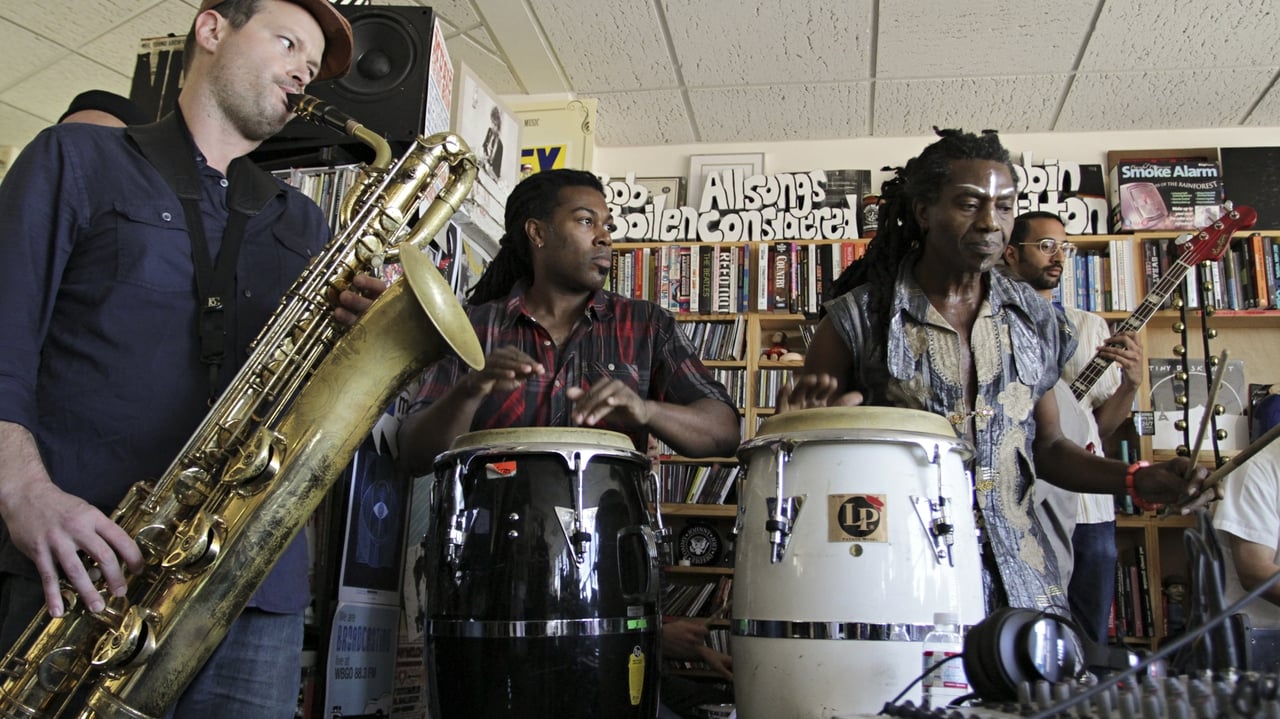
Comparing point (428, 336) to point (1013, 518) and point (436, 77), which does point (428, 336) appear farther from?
point (436, 77)

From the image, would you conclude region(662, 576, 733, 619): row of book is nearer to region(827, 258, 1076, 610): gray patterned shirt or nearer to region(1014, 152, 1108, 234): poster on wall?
region(1014, 152, 1108, 234): poster on wall

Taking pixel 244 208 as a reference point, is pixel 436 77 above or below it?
above

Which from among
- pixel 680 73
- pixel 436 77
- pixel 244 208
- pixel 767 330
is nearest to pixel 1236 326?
pixel 767 330

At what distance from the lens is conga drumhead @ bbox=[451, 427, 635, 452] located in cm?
180

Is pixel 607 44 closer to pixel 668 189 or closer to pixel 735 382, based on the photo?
pixel 668 189

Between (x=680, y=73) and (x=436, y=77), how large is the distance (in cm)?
221

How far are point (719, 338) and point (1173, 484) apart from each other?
343 centimetres

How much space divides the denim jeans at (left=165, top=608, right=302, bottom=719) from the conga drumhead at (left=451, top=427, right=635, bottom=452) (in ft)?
1.59

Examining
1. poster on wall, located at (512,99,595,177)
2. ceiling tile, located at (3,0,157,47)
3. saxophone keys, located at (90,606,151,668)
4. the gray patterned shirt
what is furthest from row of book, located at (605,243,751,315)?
saxophone keys, located at (90,606,151,668)

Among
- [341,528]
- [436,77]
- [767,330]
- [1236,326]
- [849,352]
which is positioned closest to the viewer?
[849,352]

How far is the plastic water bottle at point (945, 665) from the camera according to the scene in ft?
4.65

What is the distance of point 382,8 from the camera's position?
2793 millimetres

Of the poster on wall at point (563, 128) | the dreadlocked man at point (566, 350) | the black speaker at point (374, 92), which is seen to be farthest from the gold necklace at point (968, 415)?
the poster on wall at point (563, 128)

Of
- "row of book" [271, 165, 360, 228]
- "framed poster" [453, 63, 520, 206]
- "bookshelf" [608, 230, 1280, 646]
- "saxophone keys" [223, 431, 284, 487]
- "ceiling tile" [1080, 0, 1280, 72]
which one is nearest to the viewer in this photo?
"saxophone keys" [223, 431, 284, 487]
